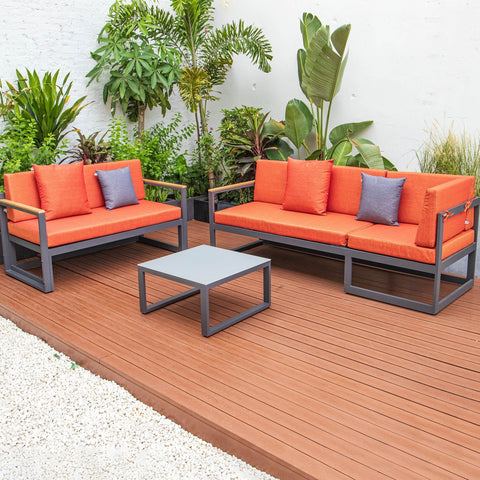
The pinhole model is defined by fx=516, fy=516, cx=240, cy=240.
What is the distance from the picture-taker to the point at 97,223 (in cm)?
458

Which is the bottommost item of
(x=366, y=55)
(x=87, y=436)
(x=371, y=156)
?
(x=87, y=436)

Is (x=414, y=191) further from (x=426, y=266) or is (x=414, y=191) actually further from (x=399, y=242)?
(x=426, y=266)

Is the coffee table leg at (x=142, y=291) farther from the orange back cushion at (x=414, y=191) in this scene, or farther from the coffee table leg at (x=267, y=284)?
the orange back cushion at (x=414, y=191)

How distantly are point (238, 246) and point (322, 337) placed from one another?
87.9 inches

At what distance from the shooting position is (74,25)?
584cm

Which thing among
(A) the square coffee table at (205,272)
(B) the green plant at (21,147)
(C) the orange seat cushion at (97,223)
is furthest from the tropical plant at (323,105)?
(B) the green plant at (21,147)

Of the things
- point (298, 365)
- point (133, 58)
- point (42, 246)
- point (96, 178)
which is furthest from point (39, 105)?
point (298, 365)

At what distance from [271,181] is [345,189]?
0.88 meters

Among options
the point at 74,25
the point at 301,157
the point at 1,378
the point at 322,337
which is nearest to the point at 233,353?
the point at 322,337

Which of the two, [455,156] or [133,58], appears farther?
[133,58]

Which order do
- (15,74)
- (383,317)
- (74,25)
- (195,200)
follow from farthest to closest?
(195,200), (74,25), (15,74), (383,317)

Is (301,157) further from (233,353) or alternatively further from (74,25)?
(233,353)

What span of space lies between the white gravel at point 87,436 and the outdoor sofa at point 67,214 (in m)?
1.31

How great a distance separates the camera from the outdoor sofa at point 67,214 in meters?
4.30
